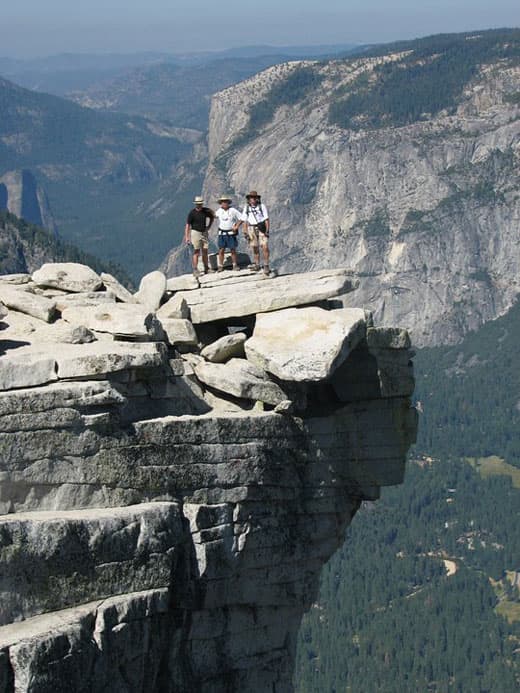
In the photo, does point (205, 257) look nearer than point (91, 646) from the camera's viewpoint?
No

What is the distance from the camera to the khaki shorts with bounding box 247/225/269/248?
1762 inches

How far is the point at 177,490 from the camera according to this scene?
35.5m

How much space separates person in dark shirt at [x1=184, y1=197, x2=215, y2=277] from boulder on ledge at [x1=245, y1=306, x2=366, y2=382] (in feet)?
19.3

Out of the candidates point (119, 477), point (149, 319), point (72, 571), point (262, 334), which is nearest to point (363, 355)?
point (262, 334)

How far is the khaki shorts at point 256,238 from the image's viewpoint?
44750 mm

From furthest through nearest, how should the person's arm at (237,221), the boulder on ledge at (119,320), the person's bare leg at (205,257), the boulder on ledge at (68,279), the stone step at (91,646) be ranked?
1. the person's arm at (237,221)
2. the person's bare leg at (205,257)
3. the boulder on ledge at (68,279)
4. the boulder on ledge at (119,320)
5. the stone step at (91,646)

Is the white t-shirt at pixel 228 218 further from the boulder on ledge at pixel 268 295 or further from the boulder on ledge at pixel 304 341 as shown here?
the boulder on ledge at pixel 304 341

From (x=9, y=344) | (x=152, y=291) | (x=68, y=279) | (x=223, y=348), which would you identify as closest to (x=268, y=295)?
(x=223, y=348)

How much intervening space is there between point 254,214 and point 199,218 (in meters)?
1.82

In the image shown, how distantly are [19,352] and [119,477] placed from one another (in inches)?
161

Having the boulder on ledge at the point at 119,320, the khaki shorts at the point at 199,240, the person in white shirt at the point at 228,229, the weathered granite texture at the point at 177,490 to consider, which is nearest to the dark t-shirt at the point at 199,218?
the khaki shorts at the point at 199,240

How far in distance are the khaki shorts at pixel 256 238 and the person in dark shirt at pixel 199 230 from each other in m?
1.27

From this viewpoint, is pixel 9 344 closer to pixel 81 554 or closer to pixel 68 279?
pixel 68 279

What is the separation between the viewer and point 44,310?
39625 millimetres
